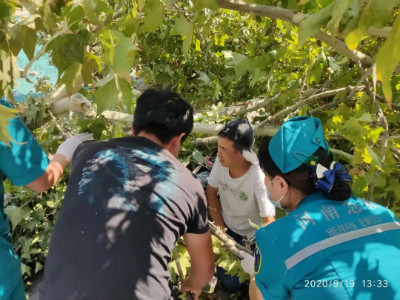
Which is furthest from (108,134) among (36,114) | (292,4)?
(292,4)

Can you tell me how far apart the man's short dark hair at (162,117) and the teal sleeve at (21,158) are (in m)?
0.49

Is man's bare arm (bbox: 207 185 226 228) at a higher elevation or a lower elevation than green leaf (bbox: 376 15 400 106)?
lower

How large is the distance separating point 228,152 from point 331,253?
57.3 inches

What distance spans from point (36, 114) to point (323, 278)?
197 cm

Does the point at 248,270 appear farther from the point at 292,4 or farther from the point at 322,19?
the point at 322,19

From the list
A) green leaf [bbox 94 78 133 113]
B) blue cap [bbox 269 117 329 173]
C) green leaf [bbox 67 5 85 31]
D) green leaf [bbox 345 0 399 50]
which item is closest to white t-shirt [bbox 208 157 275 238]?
blue cap [bbox 269 117 329 173]

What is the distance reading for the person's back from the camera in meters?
1.40

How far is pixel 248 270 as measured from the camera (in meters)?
2.18

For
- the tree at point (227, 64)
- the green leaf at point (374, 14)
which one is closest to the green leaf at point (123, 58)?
the tree at point (227, 64)

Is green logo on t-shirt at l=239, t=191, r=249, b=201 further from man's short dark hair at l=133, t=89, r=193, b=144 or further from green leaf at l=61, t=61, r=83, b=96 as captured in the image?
green leaf at l=61, t=61, r=83, b=96

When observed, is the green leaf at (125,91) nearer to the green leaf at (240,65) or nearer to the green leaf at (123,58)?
the green leaf at (123,58)

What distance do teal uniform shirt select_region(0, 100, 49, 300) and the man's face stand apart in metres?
1.32

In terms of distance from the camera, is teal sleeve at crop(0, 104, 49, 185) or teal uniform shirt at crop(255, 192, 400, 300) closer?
teal uniform shirt at crop(255, 192, 400, 300)

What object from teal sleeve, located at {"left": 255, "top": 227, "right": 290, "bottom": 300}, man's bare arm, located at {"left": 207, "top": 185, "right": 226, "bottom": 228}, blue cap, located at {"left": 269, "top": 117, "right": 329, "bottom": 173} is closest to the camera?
teal sleeve, located at {"left": 255, "top": 227, "right": 290, "bottom": 300}
